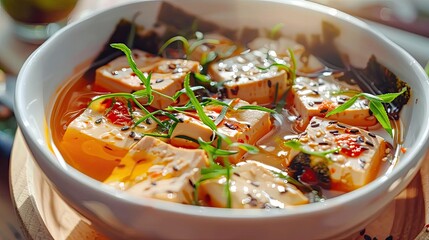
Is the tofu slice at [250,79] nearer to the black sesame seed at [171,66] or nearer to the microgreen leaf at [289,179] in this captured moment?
the black sesame seed at [171,66]

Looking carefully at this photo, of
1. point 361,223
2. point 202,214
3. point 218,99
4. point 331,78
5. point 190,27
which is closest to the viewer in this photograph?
point 202,214

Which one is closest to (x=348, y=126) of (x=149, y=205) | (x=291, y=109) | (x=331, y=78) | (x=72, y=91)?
(x=291, y=109)

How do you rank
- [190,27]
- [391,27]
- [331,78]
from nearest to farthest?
[331,78], [190,27], [391,27]

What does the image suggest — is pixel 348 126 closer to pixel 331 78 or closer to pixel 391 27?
pixel 331 78

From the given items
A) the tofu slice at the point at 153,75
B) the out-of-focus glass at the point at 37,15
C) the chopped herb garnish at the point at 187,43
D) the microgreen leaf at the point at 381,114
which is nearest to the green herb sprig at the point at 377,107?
the microgreen leaf at the point at 381,114

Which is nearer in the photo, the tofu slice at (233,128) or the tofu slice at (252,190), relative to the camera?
the tofu slice at (252,190)

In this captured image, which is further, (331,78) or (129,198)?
(331,78)

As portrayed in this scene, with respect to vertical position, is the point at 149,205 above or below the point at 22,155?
above
